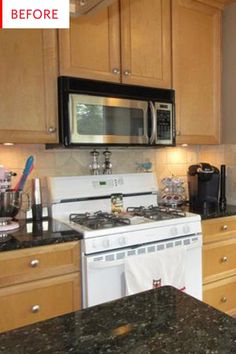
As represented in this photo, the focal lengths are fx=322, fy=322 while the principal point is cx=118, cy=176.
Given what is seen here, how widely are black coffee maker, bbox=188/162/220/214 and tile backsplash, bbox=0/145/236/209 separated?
0.19 metres

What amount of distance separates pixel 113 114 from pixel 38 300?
1.21 metres

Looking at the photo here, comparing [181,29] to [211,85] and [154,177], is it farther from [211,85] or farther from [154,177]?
[154,177]

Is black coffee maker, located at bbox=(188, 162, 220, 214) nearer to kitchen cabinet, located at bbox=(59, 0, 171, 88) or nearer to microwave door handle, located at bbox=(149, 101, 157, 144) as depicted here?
microwave door handle, located at bbox=(149, 101, 157, 144)

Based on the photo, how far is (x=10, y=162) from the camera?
2.12 meters

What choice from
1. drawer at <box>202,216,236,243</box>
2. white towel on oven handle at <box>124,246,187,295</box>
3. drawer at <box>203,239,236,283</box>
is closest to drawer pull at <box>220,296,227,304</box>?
drawer at <box>203,239,236,283</box>

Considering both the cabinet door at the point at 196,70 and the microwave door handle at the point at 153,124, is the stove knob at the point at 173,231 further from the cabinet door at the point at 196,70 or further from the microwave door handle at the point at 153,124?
the cabinet door at the point at 196,70

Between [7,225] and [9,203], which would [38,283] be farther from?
[9,203]

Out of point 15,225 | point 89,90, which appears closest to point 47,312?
point 15,225

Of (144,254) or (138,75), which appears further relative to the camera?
(138,75)

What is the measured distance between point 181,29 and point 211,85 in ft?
1.65

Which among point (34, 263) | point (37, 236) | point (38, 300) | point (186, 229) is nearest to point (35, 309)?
point (38, 300)

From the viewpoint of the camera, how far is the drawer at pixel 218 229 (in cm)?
224

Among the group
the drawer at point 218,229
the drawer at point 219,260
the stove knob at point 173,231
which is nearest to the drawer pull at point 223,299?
the drawer at point 219,260

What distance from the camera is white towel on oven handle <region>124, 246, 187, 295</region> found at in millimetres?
1770
